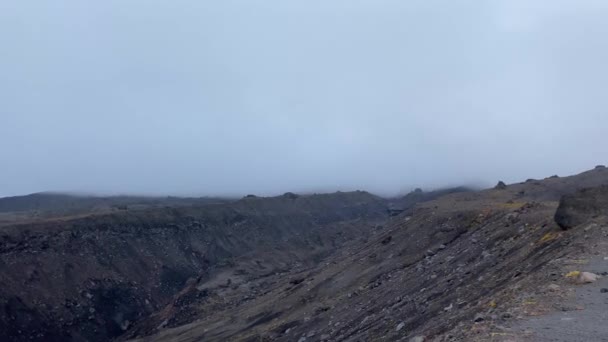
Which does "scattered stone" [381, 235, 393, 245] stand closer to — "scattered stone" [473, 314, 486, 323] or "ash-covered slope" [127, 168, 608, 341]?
"ash-covered slope" [127, 168, 608, 341]

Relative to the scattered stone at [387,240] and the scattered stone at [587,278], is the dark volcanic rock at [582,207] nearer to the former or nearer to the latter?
the scattered stone at [587,278]

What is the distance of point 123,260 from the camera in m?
61.1

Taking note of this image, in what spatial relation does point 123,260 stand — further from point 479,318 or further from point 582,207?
point 479,318

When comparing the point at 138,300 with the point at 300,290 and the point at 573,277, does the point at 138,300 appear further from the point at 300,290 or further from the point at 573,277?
the point at 573,277

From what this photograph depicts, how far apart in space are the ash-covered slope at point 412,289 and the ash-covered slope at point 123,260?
4.76 m

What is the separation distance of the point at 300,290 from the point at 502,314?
27.6 m

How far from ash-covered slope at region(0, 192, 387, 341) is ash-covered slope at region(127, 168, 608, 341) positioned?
4.76 meters

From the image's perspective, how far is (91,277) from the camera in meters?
56.3

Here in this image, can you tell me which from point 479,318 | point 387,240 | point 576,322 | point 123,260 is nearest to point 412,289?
point 479,318

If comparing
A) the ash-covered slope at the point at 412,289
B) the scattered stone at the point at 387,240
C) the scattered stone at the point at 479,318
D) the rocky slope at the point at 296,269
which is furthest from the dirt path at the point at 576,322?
the scattered stone at the point at 387,240

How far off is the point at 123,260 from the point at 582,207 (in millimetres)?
45633

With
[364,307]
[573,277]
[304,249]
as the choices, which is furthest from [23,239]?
[573,277]

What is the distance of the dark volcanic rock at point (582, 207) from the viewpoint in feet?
70.8

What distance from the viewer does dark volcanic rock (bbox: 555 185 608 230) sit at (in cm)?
2159
